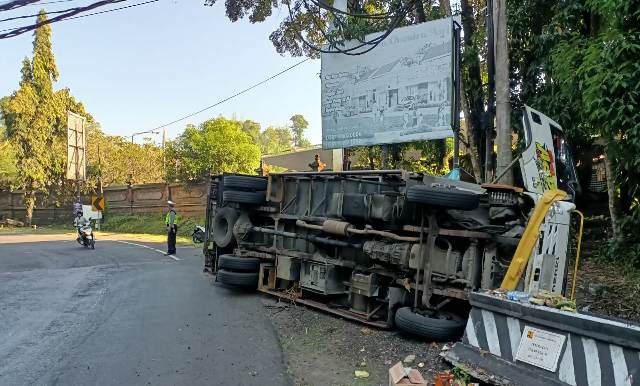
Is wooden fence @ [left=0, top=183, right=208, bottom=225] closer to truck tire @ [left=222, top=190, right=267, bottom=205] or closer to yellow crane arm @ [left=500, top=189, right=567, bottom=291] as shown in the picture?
truck tire @ [left=222, top=190, right=267, bottom=205]

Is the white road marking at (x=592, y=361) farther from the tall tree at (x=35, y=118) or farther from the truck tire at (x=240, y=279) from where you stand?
the tall tree at (x=35, y=118)

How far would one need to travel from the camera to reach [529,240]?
4.89m

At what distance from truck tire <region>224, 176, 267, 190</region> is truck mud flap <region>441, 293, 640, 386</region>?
17.1 feet

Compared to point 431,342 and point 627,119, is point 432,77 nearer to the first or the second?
point 627,119

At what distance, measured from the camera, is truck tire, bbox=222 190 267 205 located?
29.0 ft

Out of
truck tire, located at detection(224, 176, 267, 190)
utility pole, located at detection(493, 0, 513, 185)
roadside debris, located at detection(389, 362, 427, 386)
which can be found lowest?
roadside debris, located at detection(389, 362, 427, 386)

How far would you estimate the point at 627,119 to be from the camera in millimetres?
6668

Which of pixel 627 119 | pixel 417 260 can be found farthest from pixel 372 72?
pixel 417 260

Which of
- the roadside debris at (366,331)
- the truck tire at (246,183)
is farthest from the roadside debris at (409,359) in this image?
the truck tire at (246,183)

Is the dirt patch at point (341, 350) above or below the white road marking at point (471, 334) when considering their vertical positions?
below

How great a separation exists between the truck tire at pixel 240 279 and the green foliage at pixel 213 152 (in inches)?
745

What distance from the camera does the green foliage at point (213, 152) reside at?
1098 inches

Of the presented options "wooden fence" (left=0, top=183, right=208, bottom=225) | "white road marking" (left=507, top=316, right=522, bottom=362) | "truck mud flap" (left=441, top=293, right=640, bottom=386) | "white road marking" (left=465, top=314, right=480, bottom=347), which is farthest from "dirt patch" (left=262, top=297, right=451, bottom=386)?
"wooden fence" (left=0, top=183, right=208, bottom=225)

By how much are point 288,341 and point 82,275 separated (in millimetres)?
6974
